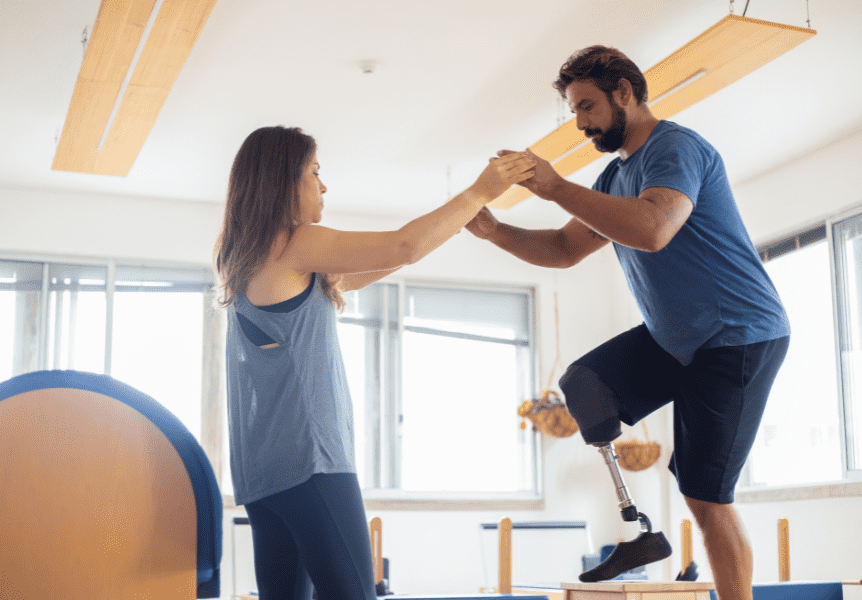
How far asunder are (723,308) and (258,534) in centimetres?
106

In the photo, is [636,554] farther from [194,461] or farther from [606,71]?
[606,71]

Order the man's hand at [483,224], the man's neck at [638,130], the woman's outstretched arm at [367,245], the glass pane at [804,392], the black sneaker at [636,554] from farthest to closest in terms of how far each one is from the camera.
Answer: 1. the glass pane at [804,392]
2. the man's hand at [483,224]
3. the man's neck at [638,130]
4. the black sneaker at [636,554]
5. the woman's outstretched arm at [367,245]

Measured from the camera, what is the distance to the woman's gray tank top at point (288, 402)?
5.09ft

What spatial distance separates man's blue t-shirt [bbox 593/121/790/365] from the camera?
6.09 ft

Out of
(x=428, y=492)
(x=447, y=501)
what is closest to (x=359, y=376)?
(x=428, y=492)

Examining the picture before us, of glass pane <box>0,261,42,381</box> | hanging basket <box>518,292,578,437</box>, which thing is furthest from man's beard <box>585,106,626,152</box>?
glass pane <box>0,261,42,381</box>

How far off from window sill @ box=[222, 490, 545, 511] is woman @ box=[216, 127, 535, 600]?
457 centimetres

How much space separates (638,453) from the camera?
632 cm

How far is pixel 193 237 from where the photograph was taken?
6.30 m

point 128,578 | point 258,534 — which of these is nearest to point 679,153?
point 258,534

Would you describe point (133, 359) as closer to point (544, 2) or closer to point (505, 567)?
point (505, 567)

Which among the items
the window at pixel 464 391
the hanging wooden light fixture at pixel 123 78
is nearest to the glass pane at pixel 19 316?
the hanging wooden light fixture at pixel 123 78

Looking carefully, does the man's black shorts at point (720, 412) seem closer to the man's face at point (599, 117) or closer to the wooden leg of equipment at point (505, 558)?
the man's face at point (599, 117)

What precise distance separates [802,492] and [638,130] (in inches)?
154
